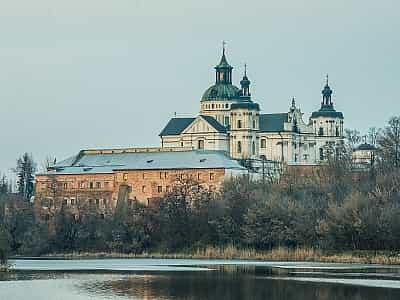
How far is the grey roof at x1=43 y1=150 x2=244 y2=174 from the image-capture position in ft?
361

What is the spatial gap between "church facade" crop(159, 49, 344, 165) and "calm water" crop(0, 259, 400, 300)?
69673 mm

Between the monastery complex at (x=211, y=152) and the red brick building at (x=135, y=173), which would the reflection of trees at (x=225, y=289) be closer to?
the monastery complex at (x=211, y=152)

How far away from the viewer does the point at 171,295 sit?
38.5m

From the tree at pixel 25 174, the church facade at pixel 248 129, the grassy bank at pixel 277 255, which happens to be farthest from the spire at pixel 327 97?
the grassy bank at pixel 277 255

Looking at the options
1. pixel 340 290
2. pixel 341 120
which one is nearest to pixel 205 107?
pixel 341 120

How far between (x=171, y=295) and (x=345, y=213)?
21.8 metres

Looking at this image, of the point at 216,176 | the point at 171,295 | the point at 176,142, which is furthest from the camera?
the point at 176,142

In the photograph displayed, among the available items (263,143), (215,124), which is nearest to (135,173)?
(215,124)

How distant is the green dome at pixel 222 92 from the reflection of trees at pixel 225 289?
290ft

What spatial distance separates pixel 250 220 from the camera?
213 ft

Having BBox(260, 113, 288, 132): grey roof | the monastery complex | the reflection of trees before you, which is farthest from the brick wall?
the reflection of trees

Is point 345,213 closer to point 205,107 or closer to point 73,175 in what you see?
point 73,175

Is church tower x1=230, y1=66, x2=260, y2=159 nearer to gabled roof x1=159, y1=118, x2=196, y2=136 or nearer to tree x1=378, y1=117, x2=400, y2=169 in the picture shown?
gabled roof x1=159, y1=118, x2=196, y2=136

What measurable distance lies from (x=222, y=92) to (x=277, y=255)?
244ft
